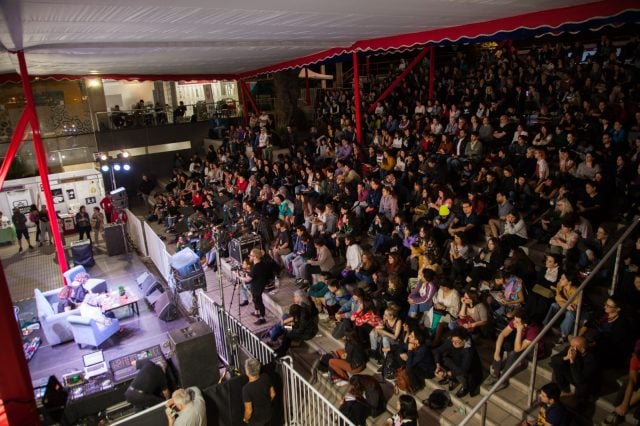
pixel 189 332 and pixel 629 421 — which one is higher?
pixel 189 332

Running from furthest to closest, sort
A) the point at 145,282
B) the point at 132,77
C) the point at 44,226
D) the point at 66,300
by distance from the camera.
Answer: the point at 132,77, the point at 44,226, the point at 145,282, the point at 66,300

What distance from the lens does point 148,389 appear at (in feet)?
19.6

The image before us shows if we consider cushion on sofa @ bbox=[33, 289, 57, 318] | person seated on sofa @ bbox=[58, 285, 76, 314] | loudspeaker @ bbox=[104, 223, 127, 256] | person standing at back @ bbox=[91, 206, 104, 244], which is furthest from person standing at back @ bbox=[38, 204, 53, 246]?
cushion on sofa @ bbox=[33, 289, 57, 318]

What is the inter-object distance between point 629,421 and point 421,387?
2210mm

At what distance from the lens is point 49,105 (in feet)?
62.5

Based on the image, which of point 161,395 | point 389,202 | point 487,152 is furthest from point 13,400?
point 487,152

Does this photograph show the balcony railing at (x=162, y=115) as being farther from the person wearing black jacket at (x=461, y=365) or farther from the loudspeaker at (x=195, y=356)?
the person wearing black jacket at (x=461, y=365)

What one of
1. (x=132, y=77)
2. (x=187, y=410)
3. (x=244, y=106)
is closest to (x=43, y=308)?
(x=187, y=410)

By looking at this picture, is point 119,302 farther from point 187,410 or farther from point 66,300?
point 187,410

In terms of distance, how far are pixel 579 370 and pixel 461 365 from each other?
4.15 ft

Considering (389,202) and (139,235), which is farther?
(139,235)

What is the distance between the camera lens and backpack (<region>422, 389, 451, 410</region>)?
18.6 ft

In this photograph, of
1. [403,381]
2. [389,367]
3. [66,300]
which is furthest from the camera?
[66,300]

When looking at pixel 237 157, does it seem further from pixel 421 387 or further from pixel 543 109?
pixel 421 387
